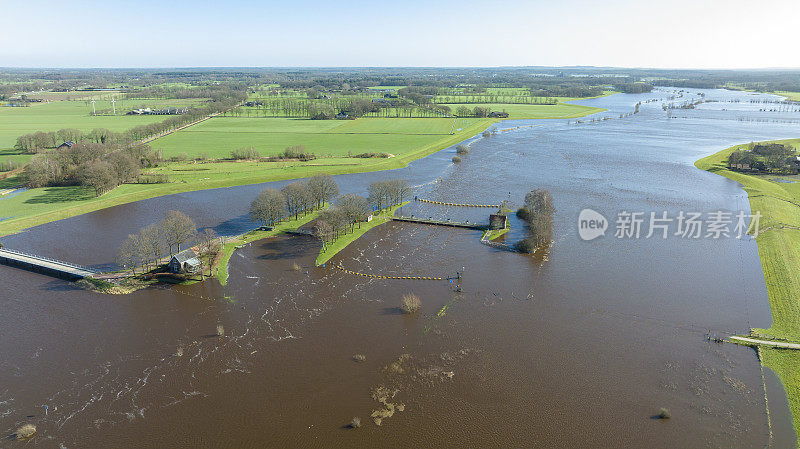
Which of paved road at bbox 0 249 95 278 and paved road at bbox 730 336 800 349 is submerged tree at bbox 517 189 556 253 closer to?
paved road at bbox 730 336 800 349

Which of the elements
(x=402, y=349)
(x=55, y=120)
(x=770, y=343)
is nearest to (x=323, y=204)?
(x=402, y=349)

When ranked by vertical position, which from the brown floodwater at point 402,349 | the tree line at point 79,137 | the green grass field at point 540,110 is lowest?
the brown floodwater at point 402,349

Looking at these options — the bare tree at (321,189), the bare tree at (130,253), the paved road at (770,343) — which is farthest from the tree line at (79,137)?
the paved road at (770,343)

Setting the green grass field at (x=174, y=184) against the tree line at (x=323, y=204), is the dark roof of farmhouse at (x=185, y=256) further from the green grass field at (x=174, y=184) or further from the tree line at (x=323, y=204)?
the green grass field at (x=174, y=184)

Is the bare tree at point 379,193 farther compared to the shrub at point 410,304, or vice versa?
the bare tree at point 379,193

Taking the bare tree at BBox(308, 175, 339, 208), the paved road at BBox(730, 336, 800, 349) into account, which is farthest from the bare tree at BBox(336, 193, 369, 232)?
the paved road at BBox(730, 336, 800, 349)

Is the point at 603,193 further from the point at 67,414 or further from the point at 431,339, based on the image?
Result: the point at 67,414

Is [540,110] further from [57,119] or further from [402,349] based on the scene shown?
[57,119]

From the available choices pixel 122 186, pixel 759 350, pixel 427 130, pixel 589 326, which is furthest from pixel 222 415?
pixel 427 130
